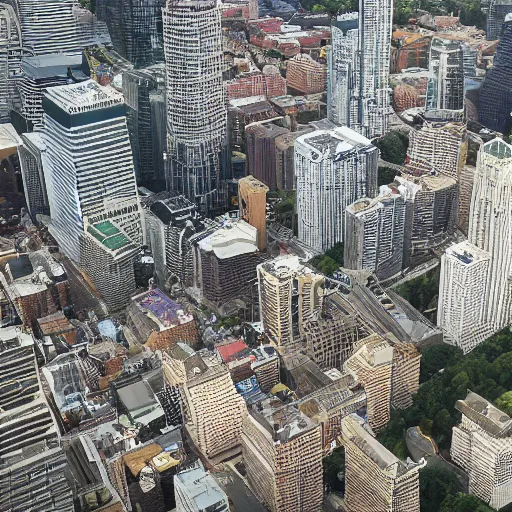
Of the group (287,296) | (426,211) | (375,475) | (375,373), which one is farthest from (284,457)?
(426,211)

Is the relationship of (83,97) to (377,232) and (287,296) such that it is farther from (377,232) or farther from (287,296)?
(377,232)

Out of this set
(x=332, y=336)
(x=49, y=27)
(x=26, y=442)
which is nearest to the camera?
(x=26, y=442)

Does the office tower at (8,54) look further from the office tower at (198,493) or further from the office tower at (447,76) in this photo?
the office tower at (198,493)

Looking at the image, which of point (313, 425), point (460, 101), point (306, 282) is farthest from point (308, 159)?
point (313, 425)

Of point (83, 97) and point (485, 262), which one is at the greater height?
point (83, 97)

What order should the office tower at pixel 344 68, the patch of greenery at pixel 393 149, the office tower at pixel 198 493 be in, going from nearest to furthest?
the office tower at pixel 198 493 < the patch of greenery at pixel 393 149 < the office tower at pixel 344 68

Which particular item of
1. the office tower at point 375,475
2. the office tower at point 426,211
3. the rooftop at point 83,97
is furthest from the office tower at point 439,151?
the office tower at point 375,475
